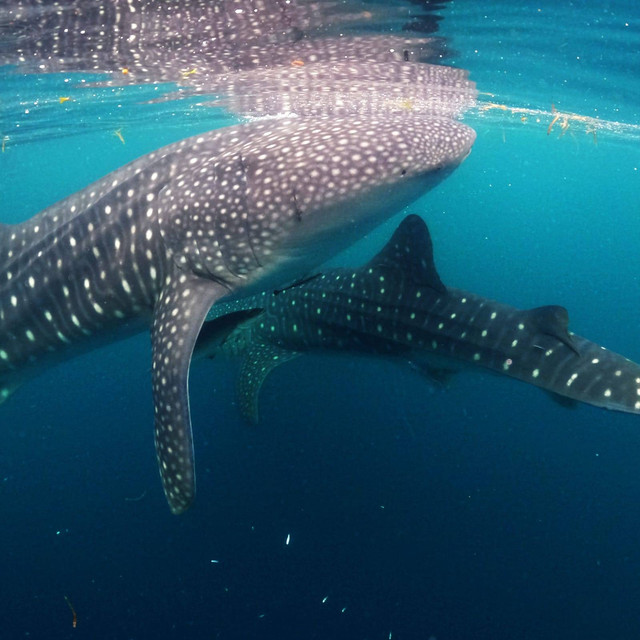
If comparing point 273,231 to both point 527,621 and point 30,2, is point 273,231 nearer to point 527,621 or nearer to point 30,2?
point 30,2

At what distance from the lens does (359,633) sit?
7.27 metres

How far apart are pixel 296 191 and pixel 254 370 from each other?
458cm

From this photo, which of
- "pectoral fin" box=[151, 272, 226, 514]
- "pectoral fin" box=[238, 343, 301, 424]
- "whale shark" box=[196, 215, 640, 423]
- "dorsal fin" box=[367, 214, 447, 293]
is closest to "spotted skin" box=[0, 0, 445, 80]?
"dorsal fin" box=[367, 214, 447, 293]

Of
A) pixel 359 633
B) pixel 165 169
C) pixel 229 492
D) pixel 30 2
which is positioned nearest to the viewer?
pixel 165 169

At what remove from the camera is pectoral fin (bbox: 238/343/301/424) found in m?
7.91

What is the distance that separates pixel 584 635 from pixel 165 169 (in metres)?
8.76

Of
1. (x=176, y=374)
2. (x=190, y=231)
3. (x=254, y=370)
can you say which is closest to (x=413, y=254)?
(x=190, y=231)

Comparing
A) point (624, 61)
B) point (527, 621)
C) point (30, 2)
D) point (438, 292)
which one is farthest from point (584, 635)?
point (30, 2)

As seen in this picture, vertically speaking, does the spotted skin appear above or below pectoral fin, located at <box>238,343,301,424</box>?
above

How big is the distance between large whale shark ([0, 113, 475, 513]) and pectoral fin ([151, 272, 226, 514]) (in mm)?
10

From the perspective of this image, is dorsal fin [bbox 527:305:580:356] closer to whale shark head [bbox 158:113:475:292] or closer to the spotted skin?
whale shark head [bbox 158:113:475:292]

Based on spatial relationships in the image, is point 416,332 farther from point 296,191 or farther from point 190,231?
point 190,231

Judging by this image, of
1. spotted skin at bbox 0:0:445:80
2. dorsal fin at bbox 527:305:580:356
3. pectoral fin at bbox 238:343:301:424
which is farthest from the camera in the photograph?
pectoral fin at bbox 238:343:301:424

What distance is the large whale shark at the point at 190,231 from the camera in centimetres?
394
